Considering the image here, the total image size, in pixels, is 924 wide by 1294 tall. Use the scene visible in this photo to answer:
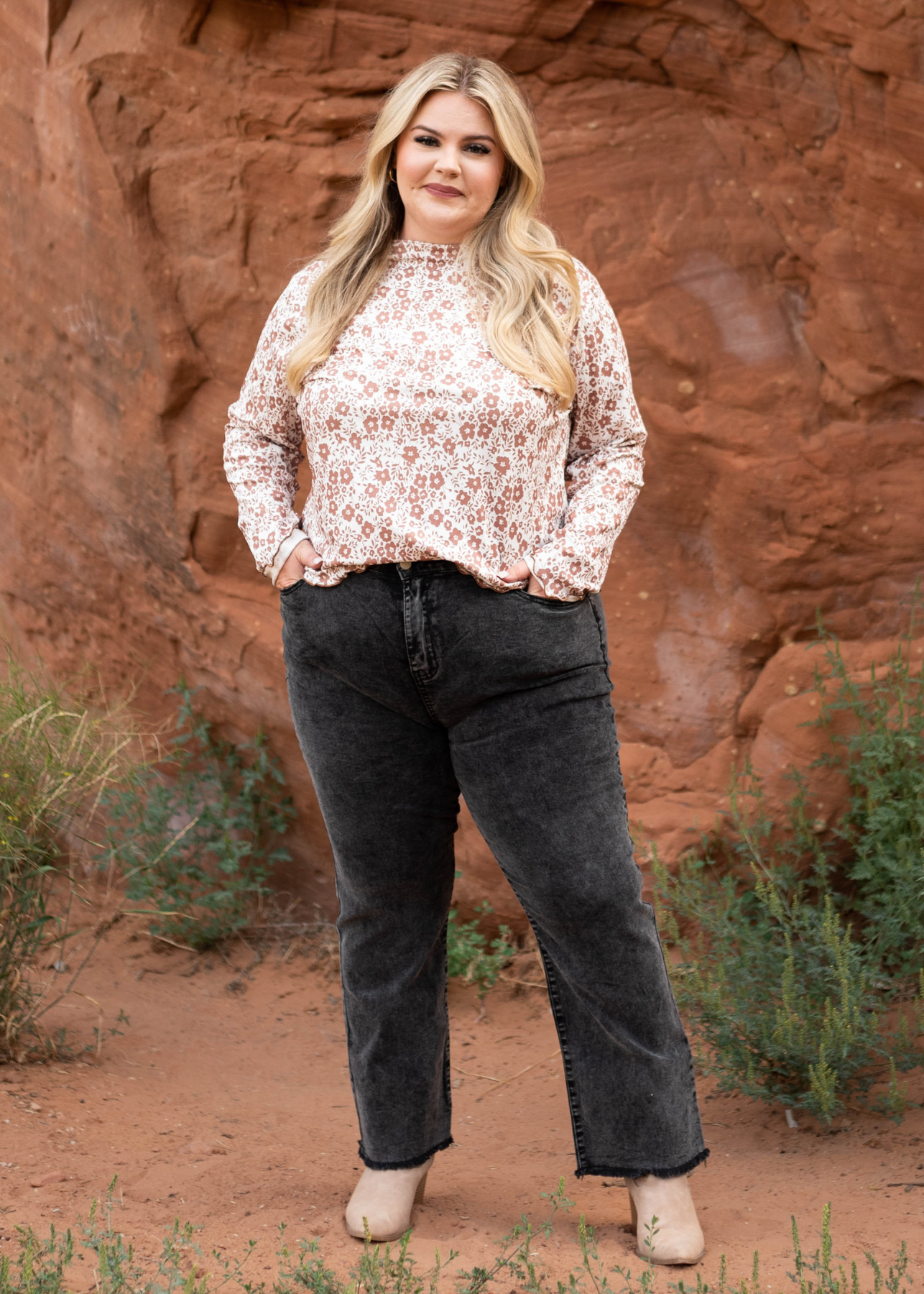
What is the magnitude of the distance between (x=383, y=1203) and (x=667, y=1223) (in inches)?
21.5

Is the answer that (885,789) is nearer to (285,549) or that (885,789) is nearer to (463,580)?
(463,580)

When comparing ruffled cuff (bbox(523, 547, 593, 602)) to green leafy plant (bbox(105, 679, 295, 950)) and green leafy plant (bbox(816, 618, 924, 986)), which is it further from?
green leafy plant (bbox(105, 679, 295, 950))

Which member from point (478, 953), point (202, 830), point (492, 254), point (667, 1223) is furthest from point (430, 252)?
point (202, 830)

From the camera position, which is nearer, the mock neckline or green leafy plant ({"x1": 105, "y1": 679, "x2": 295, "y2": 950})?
the mock neckline

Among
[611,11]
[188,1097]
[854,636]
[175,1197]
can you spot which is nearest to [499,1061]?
[188,1097]

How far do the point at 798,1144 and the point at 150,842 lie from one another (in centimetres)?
223

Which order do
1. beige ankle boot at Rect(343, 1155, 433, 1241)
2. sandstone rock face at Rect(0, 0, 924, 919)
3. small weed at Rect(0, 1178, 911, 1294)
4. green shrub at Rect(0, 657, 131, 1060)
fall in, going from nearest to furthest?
1. small weed at Rect(0, 1178, 911, 1294)
2. beige ankle boot at Rect(343, 1155, 433, 1241)
3. green shrub at Rect(0, 657, 131, 1060)
4. sandstone rock face at Rect(0, 0, 924, 919)

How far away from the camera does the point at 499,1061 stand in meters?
3.74

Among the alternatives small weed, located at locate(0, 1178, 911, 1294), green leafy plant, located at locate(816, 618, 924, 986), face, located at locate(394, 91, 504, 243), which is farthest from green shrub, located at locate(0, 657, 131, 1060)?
green leafy plant, located at locate(816, 618, 924, 986)

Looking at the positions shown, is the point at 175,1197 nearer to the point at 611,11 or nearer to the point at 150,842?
the point at 150,842

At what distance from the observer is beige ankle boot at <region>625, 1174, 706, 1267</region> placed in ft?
7.82

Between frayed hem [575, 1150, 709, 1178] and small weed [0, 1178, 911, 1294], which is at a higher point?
frayed hem [575, 1150, 709, 1178]

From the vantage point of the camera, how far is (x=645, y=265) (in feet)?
12.6

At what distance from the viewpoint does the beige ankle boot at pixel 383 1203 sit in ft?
8.27
